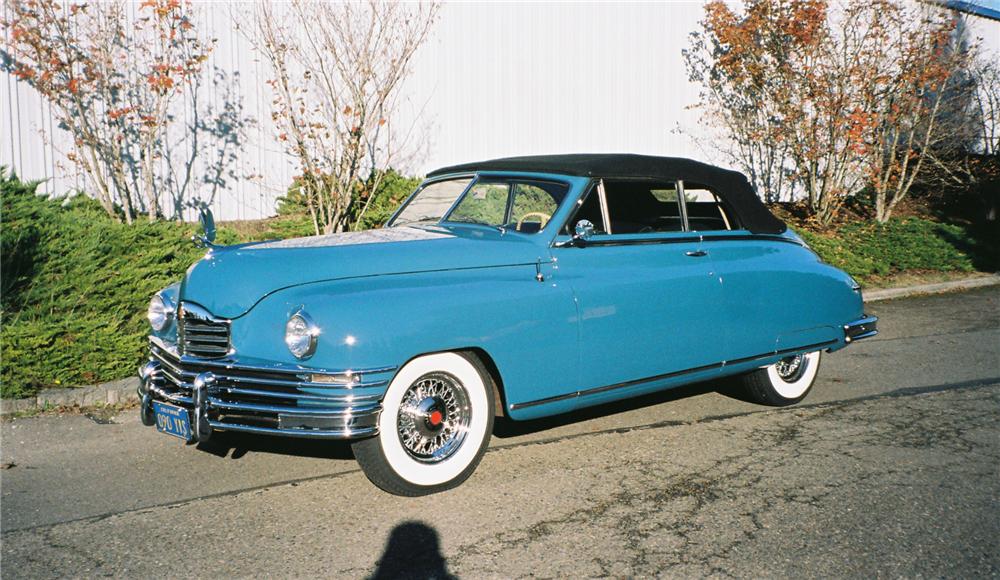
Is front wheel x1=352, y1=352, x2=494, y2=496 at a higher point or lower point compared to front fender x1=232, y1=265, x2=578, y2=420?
lower

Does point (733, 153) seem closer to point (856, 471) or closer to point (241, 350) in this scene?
point (856, 471)

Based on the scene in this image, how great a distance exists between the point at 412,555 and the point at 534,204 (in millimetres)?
2292

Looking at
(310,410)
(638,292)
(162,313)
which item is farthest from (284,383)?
(638,292)

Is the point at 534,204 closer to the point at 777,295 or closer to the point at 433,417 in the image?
the point at 433,417

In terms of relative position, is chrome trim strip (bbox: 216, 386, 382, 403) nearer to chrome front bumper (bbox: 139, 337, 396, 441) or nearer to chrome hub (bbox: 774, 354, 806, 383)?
chrome front bumper (bbox: 139, 337, 396, 441)

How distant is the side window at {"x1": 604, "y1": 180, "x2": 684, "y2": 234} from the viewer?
5.22 meters

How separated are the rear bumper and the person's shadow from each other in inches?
144

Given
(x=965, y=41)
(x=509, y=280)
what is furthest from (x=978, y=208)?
(x=509, y=280)

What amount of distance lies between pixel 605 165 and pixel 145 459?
323 centimetres

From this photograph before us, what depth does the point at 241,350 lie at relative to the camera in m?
4.12

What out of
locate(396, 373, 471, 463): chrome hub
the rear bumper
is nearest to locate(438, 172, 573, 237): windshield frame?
locate(396, 373, 471, 463): chrome hub

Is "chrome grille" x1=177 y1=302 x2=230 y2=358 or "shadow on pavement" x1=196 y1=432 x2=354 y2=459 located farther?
"shadow on pavement" x1=196 y1=432 x2=354 y2=459

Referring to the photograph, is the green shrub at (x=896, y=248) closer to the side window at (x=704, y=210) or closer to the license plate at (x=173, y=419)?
the side window at (x=704, y=210)

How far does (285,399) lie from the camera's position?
13.0ft
